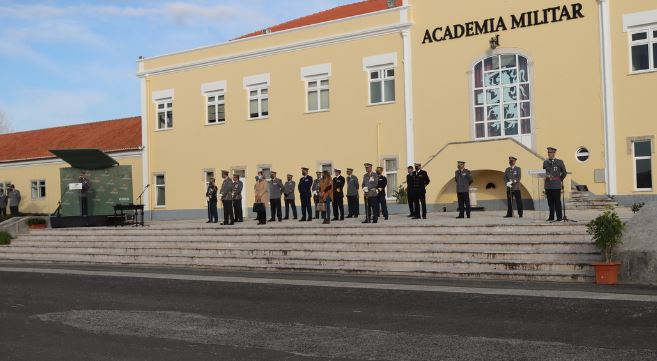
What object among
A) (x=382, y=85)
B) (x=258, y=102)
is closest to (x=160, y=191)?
(x=258, y=102)

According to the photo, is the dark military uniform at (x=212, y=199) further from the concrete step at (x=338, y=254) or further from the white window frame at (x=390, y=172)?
the white window frame at (x=390, y=172)

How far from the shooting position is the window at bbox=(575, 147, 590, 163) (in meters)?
28.8

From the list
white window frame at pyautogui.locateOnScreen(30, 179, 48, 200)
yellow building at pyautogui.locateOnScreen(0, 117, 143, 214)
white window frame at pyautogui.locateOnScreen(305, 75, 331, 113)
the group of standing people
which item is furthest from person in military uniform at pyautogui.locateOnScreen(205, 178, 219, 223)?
white window frame at pyautogui.locateOnScreen(30, 179, 48, 200)

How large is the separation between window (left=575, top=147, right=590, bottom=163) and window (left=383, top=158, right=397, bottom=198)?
7.16 m

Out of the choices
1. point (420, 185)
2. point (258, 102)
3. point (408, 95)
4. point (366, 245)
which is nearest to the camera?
point (366, 245)

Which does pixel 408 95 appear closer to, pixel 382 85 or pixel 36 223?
pixel 382 85

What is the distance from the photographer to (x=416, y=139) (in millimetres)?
32531

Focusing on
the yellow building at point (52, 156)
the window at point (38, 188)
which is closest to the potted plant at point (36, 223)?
the yellow building at point (52, 156)

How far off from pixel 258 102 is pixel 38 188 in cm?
1658

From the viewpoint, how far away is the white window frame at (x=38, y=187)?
46.6m

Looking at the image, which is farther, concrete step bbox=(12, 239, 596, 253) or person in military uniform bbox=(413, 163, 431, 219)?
person in military uniform bbox=(413, 163, 431, 219)

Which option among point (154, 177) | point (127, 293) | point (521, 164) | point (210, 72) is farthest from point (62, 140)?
point (127, 293)

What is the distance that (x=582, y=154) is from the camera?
94.7 ft

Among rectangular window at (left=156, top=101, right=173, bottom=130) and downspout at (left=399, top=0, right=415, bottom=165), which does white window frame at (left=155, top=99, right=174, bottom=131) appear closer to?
rectangular window at (left=156, top=101, right=173, bottom=130)
